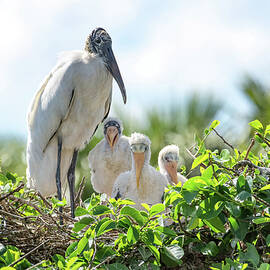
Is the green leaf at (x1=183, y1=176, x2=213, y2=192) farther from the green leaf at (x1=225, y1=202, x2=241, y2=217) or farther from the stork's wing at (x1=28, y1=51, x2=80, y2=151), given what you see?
the stork's wing at (x1=28, y1=51, x2=80, y2=151)

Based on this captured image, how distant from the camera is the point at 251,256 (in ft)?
7.34

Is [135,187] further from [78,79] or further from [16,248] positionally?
[16,248]

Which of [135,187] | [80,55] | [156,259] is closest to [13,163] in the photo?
[80,55]

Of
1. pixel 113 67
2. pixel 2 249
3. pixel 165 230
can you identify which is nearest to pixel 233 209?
pixel 165 230

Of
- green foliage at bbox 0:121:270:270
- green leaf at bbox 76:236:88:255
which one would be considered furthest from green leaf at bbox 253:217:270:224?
green leaf at bbox 76:236:88:255

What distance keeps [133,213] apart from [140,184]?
169 centimetres

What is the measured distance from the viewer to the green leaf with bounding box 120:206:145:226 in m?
2.38

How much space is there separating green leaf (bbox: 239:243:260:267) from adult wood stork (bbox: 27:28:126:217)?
2262mm

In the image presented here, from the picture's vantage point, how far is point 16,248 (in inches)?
108

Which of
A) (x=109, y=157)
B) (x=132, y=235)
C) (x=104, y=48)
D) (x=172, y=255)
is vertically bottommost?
(x=109, y=157)

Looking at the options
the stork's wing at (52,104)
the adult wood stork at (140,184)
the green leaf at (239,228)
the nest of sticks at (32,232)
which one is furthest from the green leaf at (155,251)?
the stork's wing at (52,104)

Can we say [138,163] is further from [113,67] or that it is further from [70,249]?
[70,249]

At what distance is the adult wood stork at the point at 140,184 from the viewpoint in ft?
13.4

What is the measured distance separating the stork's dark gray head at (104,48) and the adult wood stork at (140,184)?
629mm
